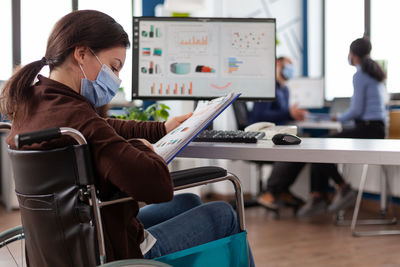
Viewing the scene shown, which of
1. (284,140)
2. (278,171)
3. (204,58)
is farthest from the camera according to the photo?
(278,171)

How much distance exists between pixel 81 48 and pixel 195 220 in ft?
1.66

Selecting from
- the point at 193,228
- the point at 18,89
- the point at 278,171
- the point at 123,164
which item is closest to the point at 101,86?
the point at 18,89

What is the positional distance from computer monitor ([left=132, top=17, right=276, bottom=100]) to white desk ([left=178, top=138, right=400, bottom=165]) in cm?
54

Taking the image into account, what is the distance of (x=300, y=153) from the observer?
1303mm

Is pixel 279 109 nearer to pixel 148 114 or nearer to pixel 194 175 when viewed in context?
pixel 148 114

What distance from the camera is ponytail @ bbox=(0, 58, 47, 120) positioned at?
1085 mm

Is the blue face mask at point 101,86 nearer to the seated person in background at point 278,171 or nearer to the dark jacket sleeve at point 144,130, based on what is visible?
the dark jacket sleeve at point 144,130

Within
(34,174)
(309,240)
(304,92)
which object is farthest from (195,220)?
(304,92)

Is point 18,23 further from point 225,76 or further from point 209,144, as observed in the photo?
point 209,144

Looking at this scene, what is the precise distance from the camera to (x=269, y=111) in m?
3.93

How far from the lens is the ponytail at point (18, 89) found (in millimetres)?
1085

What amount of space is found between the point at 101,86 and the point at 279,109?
→ 291cm

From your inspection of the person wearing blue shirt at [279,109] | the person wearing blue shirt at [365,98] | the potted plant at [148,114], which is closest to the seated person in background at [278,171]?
the person wearing blue shirt at [279,109]

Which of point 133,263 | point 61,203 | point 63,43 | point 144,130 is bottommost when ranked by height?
point 133,263
